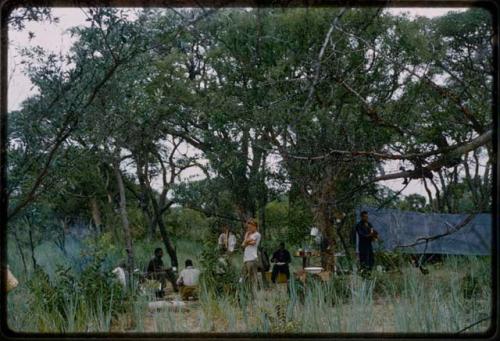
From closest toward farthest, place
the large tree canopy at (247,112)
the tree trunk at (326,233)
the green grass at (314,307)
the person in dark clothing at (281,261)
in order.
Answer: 1. the green grass at (314,307)
2. the large tree canopy at (247,112)
3. the tree trunk at (326,233)
4. the person in dark clothing at (281,261)

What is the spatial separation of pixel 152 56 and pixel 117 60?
0.58ft

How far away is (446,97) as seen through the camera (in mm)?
2633

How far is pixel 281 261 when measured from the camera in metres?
2.92

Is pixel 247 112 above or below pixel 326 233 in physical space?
above

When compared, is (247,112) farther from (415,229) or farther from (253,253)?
(415,229)

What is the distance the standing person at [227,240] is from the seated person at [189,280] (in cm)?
17

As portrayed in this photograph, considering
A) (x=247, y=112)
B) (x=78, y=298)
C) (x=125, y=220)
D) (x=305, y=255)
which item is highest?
(x=247, y=112)

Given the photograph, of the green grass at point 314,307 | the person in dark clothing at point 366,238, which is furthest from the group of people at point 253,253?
the person in dark clothing at point 366,238

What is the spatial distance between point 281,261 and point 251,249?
6.2 inches

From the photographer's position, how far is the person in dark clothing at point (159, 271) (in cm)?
289

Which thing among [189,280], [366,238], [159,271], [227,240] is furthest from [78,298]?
[366,238]

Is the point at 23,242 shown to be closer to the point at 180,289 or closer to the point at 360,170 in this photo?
the point at 180,289

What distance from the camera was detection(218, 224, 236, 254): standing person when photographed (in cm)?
291

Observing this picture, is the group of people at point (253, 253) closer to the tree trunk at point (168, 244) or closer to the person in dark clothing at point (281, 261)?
the person in dark clothing at point (281, 261)
